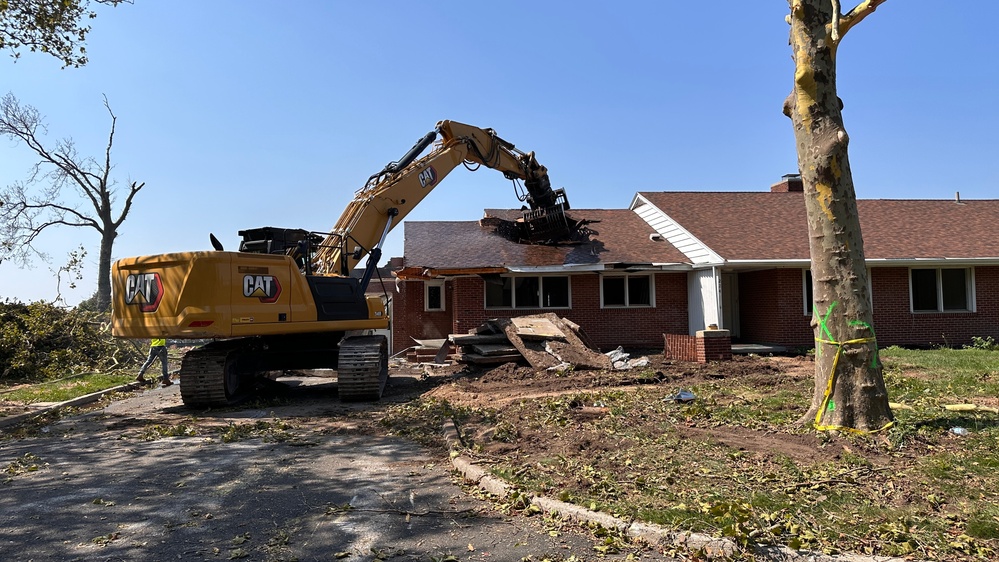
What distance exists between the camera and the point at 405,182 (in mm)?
13422

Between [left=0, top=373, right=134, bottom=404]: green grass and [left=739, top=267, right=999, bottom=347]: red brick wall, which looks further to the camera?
[left=739, top=267, right=999, bottom=347]: red brick wall

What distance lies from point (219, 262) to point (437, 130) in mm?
6660

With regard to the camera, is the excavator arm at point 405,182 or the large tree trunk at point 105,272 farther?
the large tree trunk at point 105,272

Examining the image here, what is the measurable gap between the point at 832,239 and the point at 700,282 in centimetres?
1130

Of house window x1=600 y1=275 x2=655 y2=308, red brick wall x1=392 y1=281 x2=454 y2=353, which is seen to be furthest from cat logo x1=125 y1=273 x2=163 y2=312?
house window x1=600 y1=275 x2=655 y2=308

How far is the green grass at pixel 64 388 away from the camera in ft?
39.3

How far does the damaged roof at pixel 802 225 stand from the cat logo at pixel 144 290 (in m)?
13.1

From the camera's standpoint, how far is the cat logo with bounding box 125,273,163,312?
977 centimetres

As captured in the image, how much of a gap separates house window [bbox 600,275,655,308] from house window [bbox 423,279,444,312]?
4785 mm

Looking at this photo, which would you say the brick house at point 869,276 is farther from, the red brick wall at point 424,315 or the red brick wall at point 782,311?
the red brick wall at point 424,315

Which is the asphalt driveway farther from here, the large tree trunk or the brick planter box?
the large tree trunk

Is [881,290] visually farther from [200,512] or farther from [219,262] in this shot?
[200,512]

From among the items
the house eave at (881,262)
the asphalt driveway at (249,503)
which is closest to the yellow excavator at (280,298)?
the asphalt driveway at (249,503)

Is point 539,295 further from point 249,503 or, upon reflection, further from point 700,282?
point 249,503
